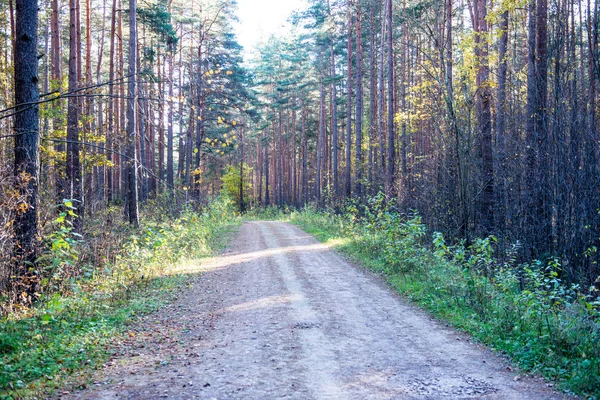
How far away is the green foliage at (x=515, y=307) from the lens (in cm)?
493

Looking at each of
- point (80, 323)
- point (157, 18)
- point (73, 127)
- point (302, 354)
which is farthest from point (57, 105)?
point (302, 354)

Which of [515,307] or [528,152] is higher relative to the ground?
[528,152]

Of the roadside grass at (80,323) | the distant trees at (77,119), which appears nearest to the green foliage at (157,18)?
the distant trees at (77,119)

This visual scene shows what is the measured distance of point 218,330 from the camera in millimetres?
6715

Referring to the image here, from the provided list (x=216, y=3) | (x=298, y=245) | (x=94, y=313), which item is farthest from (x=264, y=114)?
(x=94, y=313)

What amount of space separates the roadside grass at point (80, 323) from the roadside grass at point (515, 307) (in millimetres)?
5017

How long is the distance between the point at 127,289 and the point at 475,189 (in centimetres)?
894

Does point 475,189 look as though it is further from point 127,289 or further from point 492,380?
point 127,289

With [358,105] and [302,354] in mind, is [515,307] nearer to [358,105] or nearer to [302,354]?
[302,354]

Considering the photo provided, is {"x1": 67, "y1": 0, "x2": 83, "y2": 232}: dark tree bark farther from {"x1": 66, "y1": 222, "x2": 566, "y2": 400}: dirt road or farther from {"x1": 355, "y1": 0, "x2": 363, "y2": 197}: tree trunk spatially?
{"x1": 355, "y1": 0, "x2": 363, "y2": 197}: tree trunk

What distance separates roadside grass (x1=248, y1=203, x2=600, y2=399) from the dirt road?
307mm

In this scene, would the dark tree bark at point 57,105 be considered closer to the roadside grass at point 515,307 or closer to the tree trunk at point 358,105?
the roadside grass at point 515,307

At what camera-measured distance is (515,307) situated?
21.9ft

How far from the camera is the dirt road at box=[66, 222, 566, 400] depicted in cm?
450
